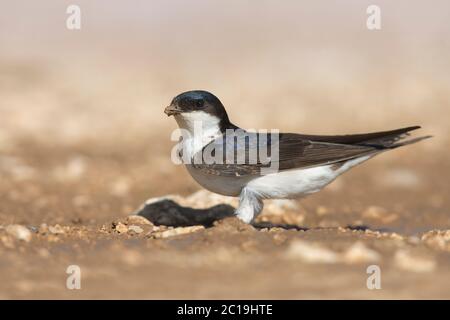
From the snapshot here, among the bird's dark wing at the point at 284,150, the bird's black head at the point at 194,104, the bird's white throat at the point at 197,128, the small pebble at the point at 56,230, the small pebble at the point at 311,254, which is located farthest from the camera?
the bird's white throat at the point at 197,128

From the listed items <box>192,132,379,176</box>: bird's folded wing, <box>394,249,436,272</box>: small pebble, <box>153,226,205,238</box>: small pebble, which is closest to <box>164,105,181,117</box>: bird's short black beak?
<box>192,132,379,176</box>: bird's folded wing

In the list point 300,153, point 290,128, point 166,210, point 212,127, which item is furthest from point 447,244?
point 290,128

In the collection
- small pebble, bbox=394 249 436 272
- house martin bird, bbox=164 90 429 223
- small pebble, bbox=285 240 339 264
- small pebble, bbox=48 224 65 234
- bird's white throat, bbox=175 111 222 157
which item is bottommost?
small pebble, bbox=394 249 436 272

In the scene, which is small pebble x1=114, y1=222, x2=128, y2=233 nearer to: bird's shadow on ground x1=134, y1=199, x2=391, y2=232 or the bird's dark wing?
the bird's dark wing

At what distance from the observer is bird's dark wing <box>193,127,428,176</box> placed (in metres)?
6.26

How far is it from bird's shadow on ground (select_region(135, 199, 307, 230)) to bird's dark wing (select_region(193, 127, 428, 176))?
0.82m

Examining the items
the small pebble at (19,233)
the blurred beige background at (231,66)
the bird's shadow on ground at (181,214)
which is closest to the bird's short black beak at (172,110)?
the bird's shadow on ground at (181,214)

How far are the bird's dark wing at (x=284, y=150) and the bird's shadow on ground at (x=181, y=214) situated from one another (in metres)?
Result: 0.82

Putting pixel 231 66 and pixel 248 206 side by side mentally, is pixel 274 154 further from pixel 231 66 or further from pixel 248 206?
pixel 231 66

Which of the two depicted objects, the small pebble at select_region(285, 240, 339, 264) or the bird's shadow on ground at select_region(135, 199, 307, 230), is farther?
the bird's shadow on ground at select_region(135, 199, 307, 230)

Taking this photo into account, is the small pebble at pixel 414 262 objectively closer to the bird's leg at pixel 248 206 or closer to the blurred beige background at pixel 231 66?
the bird's leg at pixel 248 206

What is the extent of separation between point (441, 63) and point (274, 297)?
12.0m

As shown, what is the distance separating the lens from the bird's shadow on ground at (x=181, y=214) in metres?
7.02
